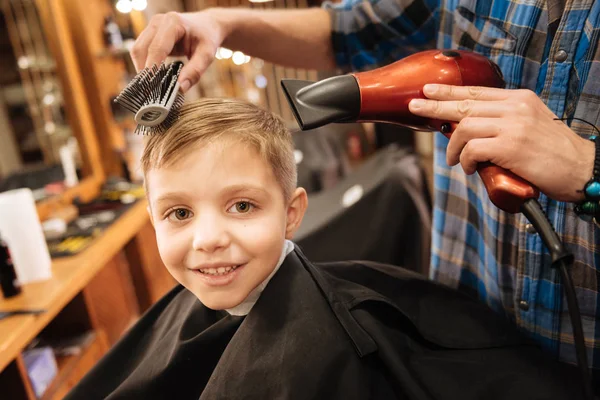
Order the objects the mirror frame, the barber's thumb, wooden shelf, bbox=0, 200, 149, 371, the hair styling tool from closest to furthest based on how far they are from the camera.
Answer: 1. the hair styling tool
2. the barber's thumb
3. wooden shelf, bbox=0, 200, 149, 371
4. the mirror frame

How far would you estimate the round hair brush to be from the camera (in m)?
0.82

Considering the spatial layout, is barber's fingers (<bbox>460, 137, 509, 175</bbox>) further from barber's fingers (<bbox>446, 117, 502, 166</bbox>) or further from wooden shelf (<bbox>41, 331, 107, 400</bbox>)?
wooden shelf (<bbox>41, 331, 107, 400</bbox>)

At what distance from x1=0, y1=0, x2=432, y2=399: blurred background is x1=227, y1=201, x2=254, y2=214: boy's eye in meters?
0.87

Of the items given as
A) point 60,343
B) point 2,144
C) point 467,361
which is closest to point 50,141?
point 2,144

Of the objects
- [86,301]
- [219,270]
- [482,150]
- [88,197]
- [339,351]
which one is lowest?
[86,301]

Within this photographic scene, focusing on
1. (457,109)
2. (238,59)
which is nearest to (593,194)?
(457,109)

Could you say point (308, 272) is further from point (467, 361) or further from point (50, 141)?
point (50, 141)

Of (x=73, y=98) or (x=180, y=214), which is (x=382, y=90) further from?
(x=73, y=98)

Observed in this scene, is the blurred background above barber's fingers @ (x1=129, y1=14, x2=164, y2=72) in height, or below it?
below

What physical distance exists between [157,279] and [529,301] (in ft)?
8.09

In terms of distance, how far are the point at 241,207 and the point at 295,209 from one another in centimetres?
17

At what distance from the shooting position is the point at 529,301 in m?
0.96

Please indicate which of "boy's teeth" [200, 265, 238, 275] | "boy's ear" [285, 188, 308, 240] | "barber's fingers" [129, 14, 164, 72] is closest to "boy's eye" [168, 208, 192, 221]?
"boy's teeth" [200, 265, 238, 275]

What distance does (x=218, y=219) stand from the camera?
0.86 m
